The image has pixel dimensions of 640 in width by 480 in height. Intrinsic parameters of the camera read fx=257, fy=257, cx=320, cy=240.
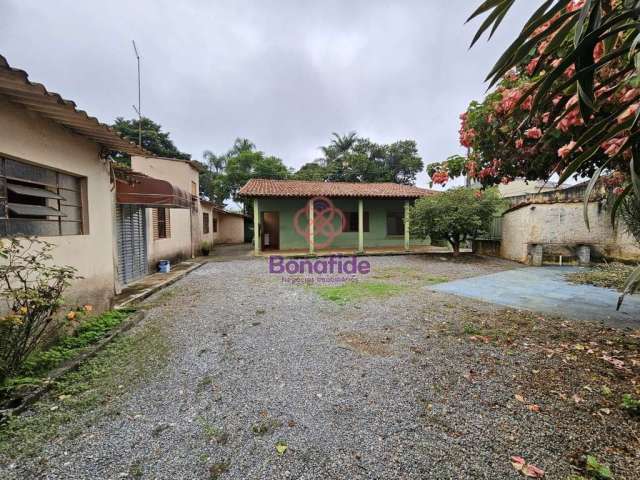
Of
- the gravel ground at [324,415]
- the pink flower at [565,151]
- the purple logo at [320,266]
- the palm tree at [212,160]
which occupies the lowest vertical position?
the gravel ground at [324,415]

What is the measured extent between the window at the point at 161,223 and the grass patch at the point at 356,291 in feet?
21.2

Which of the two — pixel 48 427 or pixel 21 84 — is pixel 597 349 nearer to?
pixel 48 427

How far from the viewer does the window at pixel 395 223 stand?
16.4 metres

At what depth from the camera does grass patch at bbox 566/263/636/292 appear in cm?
715

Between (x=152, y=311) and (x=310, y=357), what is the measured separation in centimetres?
376

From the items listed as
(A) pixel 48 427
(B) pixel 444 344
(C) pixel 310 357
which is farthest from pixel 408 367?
(A) pixel 48 427

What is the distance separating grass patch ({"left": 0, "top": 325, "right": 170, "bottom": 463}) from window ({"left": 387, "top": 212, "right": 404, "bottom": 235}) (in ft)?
47.9

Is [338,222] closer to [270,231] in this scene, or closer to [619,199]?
[270,231]

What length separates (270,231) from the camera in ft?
54.4

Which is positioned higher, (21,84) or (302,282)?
(21,84)

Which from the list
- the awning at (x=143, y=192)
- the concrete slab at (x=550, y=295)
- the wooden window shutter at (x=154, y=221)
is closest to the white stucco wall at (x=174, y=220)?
the wooden window shutter at (x=154, y=221)

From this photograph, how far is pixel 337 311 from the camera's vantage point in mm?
5238
